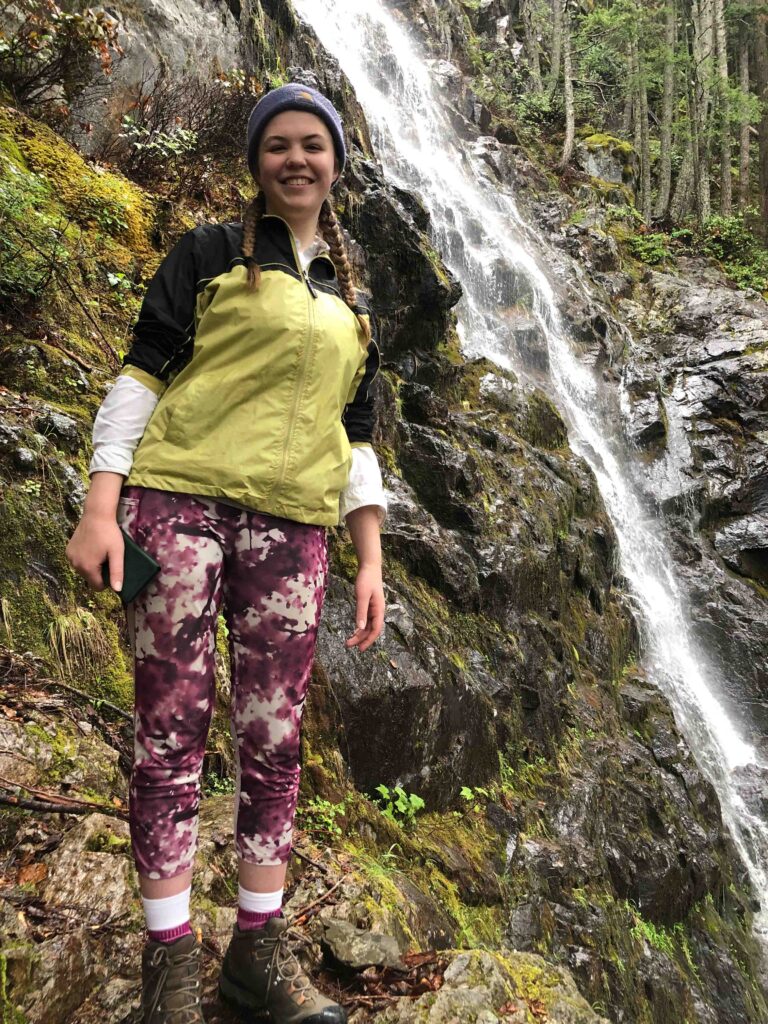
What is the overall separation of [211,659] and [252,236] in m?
1.10

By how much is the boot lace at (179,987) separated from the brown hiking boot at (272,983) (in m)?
0.16

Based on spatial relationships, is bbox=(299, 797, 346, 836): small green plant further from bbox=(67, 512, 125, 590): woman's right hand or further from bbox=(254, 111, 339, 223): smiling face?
bbox=(254, 111, 339, 223): smiling face

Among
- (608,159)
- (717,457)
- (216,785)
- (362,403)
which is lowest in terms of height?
(717,457)

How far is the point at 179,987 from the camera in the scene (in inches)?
61.3

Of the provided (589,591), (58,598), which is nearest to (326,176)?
(58,598)

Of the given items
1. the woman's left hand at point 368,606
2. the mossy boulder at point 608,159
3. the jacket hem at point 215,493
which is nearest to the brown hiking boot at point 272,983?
the woman's left hand at point 368,606

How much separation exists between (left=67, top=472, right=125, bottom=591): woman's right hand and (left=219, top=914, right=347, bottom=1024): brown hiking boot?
3.27 ft

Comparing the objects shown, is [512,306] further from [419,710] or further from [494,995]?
[494,995]

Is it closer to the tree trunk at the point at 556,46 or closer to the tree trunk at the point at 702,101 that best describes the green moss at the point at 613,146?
the tree trunk at the point at 702,101

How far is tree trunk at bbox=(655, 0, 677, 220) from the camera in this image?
20.2m

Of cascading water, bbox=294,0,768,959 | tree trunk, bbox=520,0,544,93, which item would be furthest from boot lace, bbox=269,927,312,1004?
tree trunk, bbox=520,0,544,93

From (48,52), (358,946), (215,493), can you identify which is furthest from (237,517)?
(48,52)

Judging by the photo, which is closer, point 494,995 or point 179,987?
point 179,987

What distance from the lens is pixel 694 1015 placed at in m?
5.91
